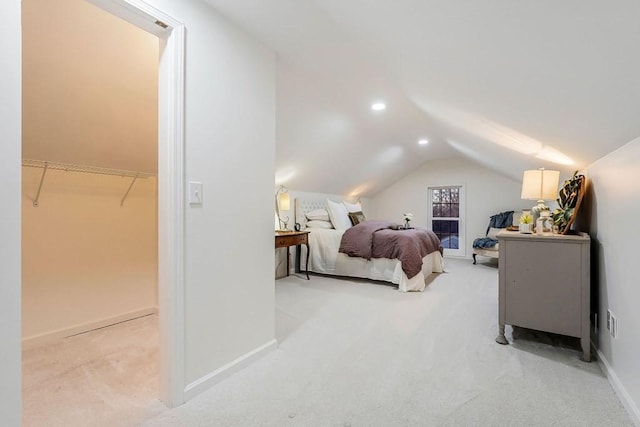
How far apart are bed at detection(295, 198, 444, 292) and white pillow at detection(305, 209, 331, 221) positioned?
0.13 feet

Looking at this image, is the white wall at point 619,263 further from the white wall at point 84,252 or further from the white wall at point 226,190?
the white wall at point 84,252

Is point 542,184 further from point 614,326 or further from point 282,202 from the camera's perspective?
point 282,202

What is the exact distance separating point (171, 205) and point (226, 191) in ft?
1.11

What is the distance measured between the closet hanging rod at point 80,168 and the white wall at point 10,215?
1.44 metres

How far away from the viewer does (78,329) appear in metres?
2.35

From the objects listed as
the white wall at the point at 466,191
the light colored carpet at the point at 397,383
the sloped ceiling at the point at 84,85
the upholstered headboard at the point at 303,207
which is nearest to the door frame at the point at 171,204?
the light colored carpet at the point at 397,383

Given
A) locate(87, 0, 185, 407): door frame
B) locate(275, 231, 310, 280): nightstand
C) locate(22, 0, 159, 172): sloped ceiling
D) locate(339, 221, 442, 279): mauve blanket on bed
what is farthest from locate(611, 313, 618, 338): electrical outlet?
locate(22, 0, 159, 172): sloped ceiling

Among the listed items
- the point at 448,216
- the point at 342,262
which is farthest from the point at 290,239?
the point at 448,216

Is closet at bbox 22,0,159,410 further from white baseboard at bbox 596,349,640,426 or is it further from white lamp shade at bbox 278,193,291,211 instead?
white baseboard at bbox 596,349,640,426

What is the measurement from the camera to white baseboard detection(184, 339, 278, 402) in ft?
5.18

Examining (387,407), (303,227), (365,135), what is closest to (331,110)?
(365,135)

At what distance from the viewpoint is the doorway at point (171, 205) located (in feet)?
4.93

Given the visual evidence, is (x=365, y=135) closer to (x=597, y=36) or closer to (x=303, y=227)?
(x=303, y=227)

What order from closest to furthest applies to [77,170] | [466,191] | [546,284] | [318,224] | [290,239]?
[546,284], [77,170], [290,239], [318,224], [466,191]
